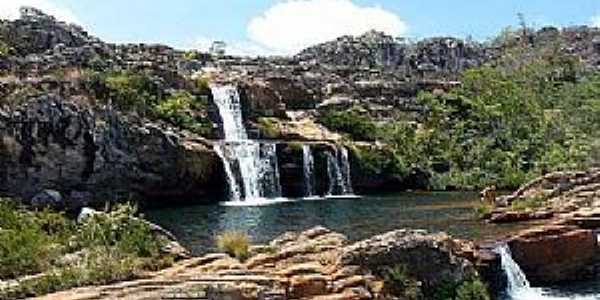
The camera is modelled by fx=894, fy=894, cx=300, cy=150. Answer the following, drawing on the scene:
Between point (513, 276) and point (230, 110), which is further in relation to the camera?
point (230, 110)

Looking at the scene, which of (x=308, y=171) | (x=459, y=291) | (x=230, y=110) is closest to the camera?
Answer: (x=459, y=291)

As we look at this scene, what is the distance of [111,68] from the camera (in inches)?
2116

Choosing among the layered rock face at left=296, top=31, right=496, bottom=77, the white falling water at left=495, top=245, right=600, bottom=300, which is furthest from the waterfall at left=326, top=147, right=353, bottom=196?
the layered rock face at left=296, top=31, right=496, bottom=77

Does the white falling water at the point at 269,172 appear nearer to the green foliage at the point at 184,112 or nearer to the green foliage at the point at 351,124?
the green foliage at the point at 184,112

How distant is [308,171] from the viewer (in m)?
49.1

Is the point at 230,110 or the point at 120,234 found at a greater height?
the point at 230,110

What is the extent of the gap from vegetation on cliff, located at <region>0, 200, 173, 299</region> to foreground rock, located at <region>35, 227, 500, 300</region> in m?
→ 0.65

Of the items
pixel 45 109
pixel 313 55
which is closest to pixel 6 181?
pixel 45 109

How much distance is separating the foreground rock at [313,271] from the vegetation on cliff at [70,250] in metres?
0.65

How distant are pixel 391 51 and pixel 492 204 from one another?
8269 cm

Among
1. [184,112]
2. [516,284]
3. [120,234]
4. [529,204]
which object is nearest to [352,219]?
[529,204]

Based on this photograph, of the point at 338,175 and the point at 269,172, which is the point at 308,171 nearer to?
the point at 338,175

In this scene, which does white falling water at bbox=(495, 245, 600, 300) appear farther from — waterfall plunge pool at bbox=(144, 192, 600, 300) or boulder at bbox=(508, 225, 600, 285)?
boulder at bbox=(508, 225, 600, 285)

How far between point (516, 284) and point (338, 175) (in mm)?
28328
